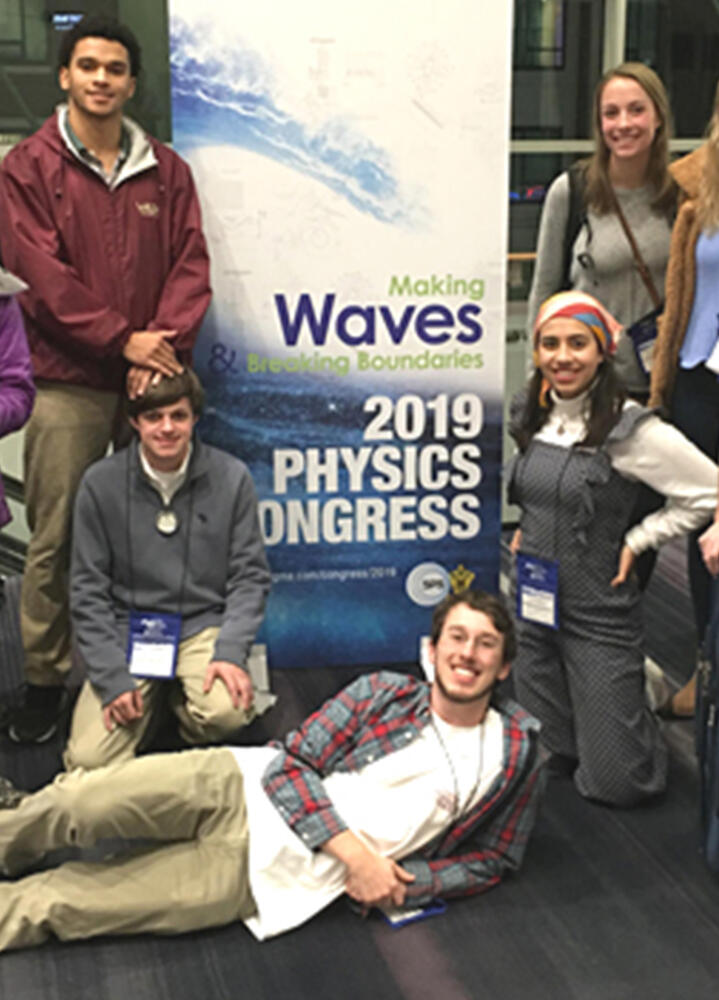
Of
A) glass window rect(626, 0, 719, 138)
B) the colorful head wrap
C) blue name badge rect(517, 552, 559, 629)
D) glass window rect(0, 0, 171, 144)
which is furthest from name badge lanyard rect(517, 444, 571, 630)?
glass window rect(626, 0, 719, 138)

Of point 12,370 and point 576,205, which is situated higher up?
point 576,205

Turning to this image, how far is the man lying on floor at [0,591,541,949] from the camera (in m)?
2.39

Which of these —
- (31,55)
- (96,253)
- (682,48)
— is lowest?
(96,253)

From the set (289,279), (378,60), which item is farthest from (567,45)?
(289,279)

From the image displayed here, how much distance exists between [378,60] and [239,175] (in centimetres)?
48

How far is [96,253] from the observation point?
308cm

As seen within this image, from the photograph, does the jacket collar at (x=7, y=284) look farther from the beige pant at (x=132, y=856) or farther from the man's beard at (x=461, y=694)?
the man's beard at (x=461, y=694)

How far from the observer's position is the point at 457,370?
11.8 feet

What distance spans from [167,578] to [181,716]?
33 centimetres

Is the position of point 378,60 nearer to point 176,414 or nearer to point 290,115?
point 290,115

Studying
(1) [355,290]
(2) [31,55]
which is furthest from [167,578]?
(2) [31,55]

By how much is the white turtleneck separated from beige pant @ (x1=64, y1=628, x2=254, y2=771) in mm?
1011

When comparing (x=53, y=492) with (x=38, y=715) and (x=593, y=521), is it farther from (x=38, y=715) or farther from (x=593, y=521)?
(x=593, y=521)

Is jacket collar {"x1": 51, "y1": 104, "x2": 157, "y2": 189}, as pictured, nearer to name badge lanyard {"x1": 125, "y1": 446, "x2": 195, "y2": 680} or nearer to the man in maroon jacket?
the man in maroon jacket
